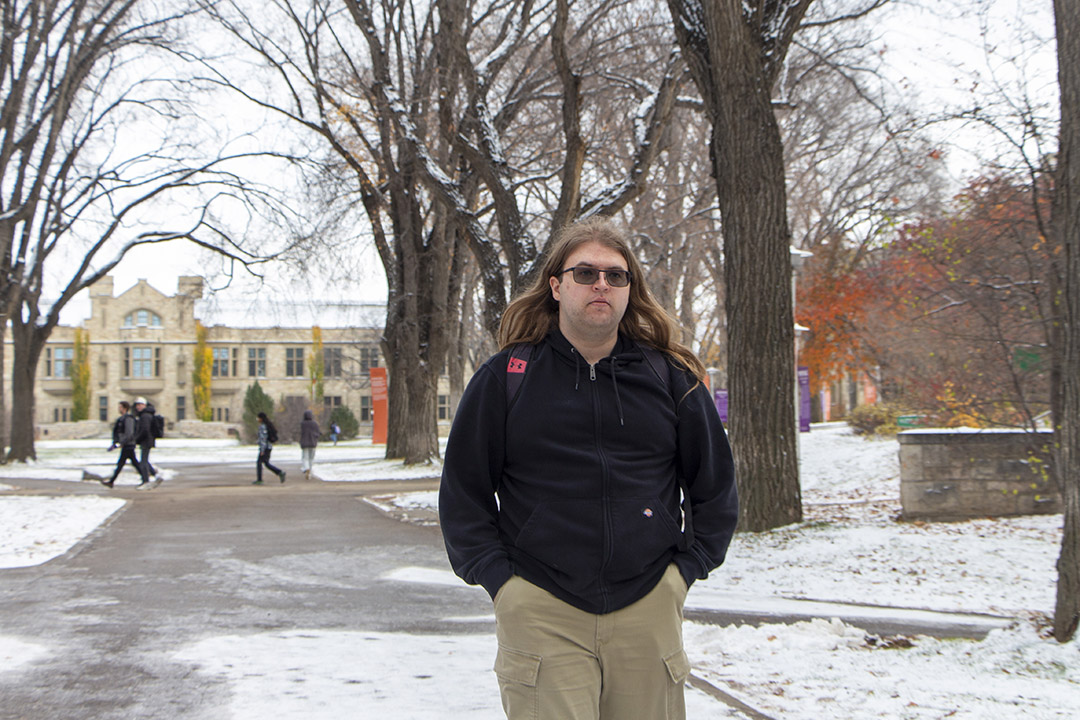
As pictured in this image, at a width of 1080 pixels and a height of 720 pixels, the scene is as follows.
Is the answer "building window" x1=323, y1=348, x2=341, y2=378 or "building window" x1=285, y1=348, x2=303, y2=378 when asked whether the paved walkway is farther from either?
"building window" x1=285, y1=348, x2=303, y2=378

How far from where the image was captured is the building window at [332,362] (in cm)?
6944

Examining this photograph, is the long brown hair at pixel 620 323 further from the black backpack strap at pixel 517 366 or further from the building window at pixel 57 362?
the building window at pixel 57 362

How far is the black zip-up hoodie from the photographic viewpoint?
2.76 m

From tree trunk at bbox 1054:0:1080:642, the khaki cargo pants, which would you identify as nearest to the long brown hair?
the khaki cargo pants

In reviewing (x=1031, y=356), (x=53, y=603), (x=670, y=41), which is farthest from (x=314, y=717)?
(x=670, y=41)

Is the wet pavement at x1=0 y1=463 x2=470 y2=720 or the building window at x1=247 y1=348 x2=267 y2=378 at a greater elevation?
the building window at x1=247 y1=348 x2=267 y2=378

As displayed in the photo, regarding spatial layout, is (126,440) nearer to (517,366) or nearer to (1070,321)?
(1070,321)

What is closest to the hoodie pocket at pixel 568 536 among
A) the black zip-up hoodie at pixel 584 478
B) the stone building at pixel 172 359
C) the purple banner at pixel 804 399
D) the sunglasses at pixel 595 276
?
the black zip-up hoodie at pixel 584 478

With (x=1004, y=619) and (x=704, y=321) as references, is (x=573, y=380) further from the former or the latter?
(x=704, y=321)

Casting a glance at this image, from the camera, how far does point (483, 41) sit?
2023 centimetres

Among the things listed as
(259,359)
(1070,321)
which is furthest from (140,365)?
(1070,321)

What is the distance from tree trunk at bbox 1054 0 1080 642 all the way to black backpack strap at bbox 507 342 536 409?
388cm

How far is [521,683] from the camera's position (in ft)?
9.02

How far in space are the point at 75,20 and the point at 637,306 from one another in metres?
21.8
